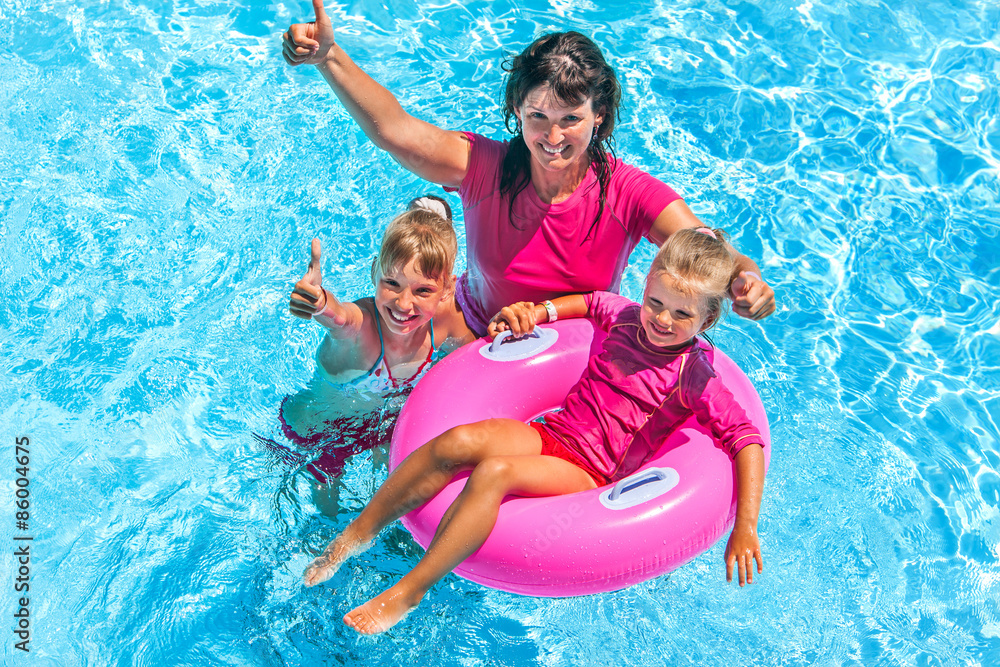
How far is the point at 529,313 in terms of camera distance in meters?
3.26

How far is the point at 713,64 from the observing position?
227 inches

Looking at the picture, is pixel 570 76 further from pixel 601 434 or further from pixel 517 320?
pixel 601 434

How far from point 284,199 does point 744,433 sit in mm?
3269

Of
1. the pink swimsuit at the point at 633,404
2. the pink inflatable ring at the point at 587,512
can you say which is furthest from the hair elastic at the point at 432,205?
the pink swimsuit at the point at 633,404

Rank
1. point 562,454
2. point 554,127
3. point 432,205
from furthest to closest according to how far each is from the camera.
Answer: point 432,205, point 562,454, point 554,127

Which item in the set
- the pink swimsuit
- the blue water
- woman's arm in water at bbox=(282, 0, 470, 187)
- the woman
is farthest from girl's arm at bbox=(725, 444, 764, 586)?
woman's arm in water at bbox=(282, 0, 470, 187)

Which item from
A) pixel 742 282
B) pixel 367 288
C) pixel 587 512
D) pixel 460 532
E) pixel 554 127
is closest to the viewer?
pixel 460 532

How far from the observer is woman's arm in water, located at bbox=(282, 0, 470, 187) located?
9.66 feet

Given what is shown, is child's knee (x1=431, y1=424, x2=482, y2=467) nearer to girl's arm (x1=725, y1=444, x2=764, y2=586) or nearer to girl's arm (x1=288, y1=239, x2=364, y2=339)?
girl's arm (x1=288, y1=239, x2=364, y2=339)

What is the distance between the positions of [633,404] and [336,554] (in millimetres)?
1285

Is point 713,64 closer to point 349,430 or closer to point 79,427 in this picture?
point 349,430

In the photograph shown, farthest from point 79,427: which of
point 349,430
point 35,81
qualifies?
point 35,81

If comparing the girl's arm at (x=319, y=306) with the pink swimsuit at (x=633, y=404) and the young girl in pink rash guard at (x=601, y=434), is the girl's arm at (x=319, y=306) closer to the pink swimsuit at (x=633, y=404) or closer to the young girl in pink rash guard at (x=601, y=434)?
the young girl in pink rash guard at (x=601, y=434)

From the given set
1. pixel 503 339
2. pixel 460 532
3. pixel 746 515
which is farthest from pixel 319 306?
pixel 746 515
